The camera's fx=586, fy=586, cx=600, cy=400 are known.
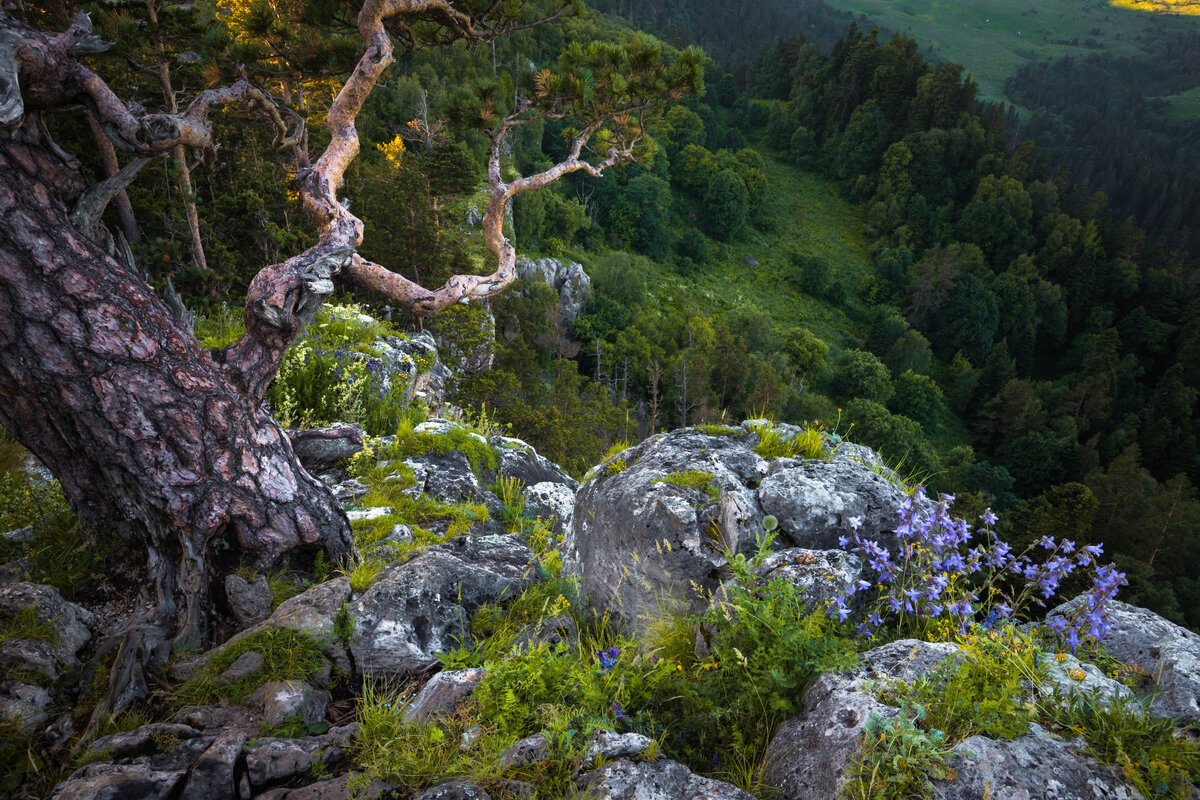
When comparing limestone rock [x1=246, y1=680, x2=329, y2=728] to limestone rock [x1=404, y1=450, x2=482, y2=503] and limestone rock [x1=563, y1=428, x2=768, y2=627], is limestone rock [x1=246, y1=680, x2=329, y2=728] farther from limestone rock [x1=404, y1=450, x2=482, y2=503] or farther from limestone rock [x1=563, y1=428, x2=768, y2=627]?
limestone rock [x1=404, y1=450, x2=482, y2=503]

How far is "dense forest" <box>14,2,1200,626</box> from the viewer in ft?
69.0

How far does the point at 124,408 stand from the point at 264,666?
67.1 inches

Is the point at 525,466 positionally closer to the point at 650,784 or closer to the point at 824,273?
the point at 650,784

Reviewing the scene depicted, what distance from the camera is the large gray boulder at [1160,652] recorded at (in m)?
2.37

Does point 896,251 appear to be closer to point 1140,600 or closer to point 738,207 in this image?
point 738,207

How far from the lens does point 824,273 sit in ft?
260

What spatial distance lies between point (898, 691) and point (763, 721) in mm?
588

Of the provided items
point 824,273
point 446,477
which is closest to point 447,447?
point 446,477

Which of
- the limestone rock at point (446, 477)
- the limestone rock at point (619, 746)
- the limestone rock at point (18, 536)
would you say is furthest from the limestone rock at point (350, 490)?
the limestone rock at point (619, 746)

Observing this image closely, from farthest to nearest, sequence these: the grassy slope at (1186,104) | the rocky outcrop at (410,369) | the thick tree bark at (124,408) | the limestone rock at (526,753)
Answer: the grassy slope at (1186,104) → the rocky outcrop at (410,369) → the thick tree bark at (124,408) → the limestone rock at (526,753)

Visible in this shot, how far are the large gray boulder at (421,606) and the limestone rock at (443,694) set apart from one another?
0.48 m

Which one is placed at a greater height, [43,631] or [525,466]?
[43,631]

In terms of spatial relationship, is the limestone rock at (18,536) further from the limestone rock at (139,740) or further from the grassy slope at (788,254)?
the grassy slope at (788,254)

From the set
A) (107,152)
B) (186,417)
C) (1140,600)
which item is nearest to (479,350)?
(107,152)
